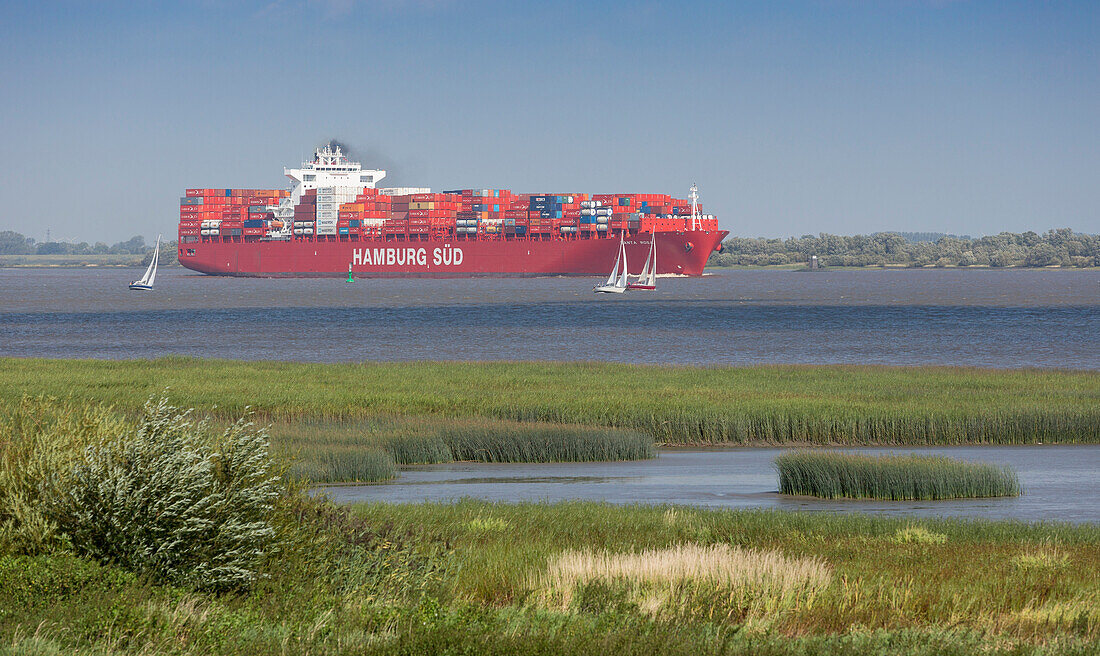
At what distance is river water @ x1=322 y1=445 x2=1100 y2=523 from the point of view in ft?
52.6

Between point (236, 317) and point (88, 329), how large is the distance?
453 inches

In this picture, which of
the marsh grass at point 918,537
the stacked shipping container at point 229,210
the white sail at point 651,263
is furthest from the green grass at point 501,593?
the stacked shipping container at point 229,210

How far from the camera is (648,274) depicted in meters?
125

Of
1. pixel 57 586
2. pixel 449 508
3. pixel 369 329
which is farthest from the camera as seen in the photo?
pixel 369 329

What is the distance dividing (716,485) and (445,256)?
A: 4729 inches

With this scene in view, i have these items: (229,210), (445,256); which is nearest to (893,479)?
(445,256)

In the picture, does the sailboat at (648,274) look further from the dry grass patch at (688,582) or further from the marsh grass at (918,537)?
the dry grass patch at (688,582)

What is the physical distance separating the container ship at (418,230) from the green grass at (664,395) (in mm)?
90771

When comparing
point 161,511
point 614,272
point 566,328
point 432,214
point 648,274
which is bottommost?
point 566,328

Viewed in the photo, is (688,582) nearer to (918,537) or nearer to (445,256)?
(918,537)

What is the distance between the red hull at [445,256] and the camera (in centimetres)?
12862

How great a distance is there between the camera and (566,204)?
420 feet

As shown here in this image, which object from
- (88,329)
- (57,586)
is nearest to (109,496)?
(57,586)

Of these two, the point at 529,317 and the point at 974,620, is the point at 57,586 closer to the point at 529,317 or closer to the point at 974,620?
the point at 974,620
